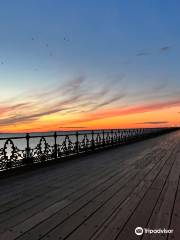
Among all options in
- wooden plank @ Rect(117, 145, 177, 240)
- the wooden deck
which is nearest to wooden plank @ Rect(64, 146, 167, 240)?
the wooden deck

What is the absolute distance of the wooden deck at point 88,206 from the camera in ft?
14.0

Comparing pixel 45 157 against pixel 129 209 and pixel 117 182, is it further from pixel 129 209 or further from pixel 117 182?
pixel 129 209

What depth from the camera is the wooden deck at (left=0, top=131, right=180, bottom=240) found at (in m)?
4.28

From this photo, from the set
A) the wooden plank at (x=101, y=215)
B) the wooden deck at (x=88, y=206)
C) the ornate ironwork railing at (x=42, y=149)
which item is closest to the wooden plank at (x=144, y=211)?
the wooden deck at (x=88, y=206)

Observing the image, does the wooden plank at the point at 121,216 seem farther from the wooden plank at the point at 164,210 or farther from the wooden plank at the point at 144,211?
the wooden plank at the point at 164,210

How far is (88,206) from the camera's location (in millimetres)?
5613

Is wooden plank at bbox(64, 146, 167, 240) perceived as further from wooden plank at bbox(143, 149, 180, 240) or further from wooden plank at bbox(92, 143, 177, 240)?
wooden plank at bbox(143, 149, 180, 240)

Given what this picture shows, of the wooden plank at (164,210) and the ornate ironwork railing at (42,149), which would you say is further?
the ornate ironwork railing at (42,149)

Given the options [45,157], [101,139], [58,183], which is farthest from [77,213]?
[101,139]

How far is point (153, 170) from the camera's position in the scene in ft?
33.2

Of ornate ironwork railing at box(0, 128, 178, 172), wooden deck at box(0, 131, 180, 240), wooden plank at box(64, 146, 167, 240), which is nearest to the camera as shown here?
wooden plank at box(64, 146, 167, 240)

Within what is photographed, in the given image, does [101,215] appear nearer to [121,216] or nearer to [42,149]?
[121,216]

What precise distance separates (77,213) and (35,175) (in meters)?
4.73

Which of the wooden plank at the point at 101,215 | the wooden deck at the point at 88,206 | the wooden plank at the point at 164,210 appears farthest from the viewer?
the wooden plank at the point at 164,210
